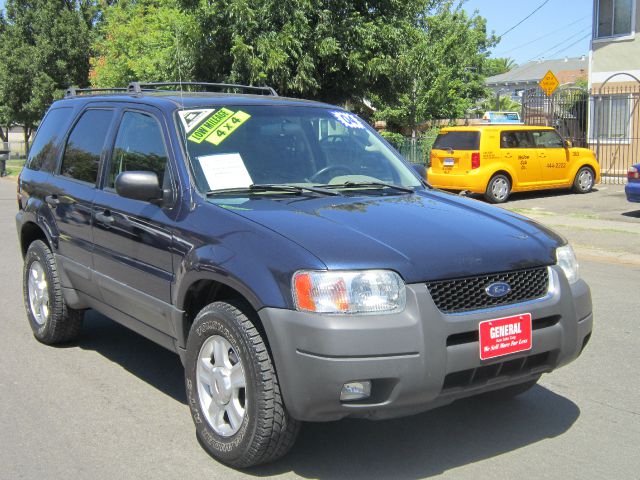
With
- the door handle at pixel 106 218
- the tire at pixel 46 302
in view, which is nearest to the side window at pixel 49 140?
the tire at pixel 46 302

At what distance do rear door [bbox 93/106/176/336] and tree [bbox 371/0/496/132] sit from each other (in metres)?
12.9

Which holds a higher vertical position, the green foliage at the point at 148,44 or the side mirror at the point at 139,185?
the green foliage at the point at 148,44

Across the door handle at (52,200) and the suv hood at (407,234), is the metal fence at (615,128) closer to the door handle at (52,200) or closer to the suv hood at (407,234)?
the door handle at (52,200)

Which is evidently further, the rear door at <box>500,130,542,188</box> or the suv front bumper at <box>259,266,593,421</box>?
the rear door at <box>500,130,542,188</box>

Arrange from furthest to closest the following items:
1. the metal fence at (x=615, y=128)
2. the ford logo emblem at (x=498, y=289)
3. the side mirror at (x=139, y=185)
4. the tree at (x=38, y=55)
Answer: the tree at (x=38, y=55) → the metal fence at (x=615, y=128) → the side mirror at (x=139, y=185) → the ford logo emblem at (x=498, y=289)

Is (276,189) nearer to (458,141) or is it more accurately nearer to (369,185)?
(369,185)

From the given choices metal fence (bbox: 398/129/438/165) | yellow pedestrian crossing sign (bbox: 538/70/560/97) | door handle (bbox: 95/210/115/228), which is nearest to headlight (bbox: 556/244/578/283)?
door handle (bbox: 95/210/115/228)

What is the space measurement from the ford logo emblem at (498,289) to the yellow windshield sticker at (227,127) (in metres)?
1.87

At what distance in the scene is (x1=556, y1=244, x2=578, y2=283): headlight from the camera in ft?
13.0

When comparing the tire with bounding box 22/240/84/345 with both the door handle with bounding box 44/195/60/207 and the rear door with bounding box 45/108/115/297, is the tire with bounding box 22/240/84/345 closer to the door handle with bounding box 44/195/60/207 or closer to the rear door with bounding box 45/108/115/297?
the rear door with bounding box 45/108/115/297

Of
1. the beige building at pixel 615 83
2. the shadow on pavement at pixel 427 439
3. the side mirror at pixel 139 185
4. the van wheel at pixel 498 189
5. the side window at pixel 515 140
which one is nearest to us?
the shadow on pavement at pixel 427 439

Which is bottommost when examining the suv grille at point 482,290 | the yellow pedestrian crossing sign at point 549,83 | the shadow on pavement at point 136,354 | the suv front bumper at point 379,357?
the shadow on pavement at point 136,354

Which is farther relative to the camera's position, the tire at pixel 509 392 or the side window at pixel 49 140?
the side window at pixel 49 140

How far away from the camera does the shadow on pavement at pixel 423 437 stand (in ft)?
12.3
